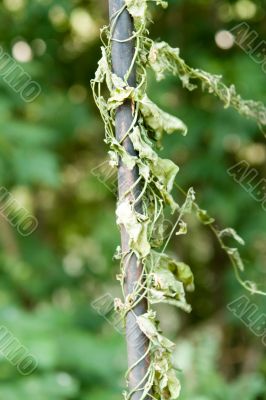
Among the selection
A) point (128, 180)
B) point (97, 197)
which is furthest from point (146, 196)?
point (97, 197)

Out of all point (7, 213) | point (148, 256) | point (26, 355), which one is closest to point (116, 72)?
point (148, 256)

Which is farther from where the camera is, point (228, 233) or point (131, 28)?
point (228, 233)

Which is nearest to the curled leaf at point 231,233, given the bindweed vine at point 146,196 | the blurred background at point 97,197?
Answer: the bindweed vine at point 146,196

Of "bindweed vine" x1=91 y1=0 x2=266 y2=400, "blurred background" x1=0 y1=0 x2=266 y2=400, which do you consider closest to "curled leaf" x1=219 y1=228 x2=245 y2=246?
"bindweed vine" x1=91 y1=0 x2=266 y2=400

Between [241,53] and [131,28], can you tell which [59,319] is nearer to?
[241,53]

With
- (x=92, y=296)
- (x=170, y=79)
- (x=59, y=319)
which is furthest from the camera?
(x=92, y=296)

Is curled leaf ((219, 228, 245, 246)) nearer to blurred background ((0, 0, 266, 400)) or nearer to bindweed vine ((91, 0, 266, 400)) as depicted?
bindweed vine ((91, 0, 266, 400))
